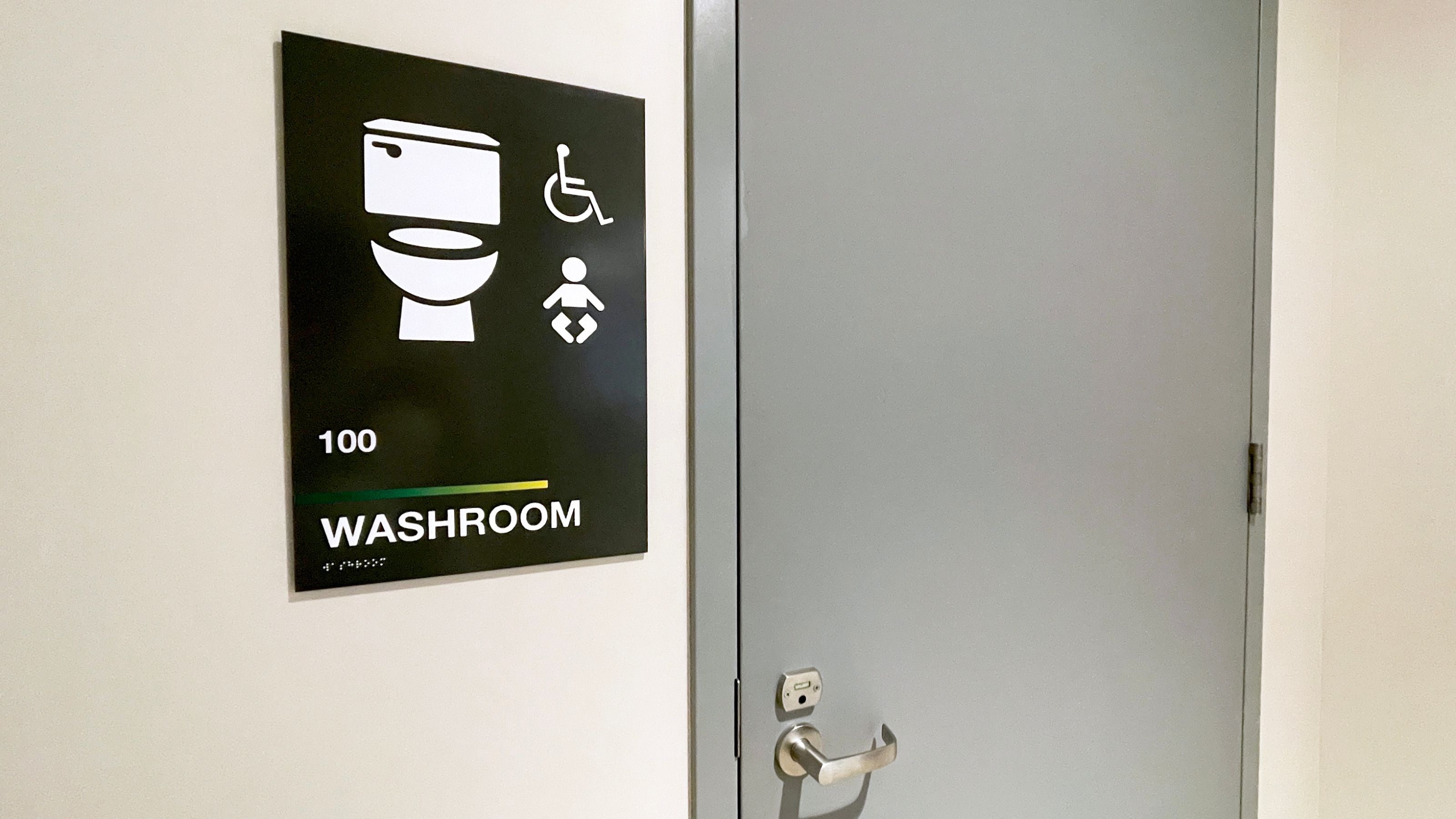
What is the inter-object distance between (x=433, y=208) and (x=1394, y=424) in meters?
1.55

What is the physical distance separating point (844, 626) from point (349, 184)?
65cm

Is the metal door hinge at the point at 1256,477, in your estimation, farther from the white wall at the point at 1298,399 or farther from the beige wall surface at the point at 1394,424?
the beige wall surface at the point at 1394,424

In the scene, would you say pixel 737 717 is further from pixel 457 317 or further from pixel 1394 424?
pixel 1394 424

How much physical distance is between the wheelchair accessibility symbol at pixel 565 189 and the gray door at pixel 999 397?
0.17 metres

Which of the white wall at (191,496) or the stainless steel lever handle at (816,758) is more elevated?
the white wall at (191,496)

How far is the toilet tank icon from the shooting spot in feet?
1.98

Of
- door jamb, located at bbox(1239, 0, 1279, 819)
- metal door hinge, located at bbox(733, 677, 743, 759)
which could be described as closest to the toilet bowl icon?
metal door hinge, located at bbox(733, 677, 743, 759)

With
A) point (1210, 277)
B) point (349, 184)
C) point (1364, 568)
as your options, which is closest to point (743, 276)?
point (349, 184)

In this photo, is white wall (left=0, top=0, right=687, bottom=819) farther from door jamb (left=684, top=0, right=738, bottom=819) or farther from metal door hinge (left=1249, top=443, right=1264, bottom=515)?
metal door hinge (left=1249, top=443, right=1264, bottom=515)

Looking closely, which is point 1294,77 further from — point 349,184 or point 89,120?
point 89,120

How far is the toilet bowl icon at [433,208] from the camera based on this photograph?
1.99 ft

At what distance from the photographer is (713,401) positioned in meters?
0.75

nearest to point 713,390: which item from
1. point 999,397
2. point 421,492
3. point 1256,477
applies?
point 421,492

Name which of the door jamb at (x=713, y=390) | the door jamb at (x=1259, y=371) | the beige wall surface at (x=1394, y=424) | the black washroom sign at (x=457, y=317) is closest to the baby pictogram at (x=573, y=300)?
the black washroom sign at (x=457, y=317)
